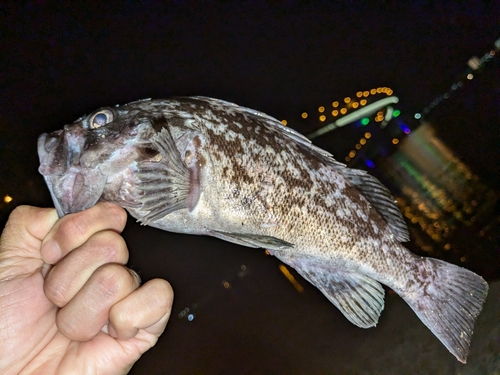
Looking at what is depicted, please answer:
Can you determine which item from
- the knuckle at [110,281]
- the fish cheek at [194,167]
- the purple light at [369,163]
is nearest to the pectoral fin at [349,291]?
the fish cheek at [194,167]

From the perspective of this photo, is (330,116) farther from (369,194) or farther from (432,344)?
(432,344)

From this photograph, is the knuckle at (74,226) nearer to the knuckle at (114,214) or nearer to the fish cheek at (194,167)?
the knuckle at (114,214)

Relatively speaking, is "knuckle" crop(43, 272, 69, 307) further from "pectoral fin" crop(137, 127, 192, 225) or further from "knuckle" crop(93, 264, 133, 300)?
"pectoral fin" crop(137, 127, 192, 225)

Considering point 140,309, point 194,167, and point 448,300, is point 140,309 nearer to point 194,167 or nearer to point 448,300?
point 194,167

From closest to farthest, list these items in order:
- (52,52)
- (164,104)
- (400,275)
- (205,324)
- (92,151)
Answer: (92,151) < (164,104) < (400,275) < (52,52) < (205,324)

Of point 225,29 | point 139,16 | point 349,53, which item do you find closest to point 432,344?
point 349,53
